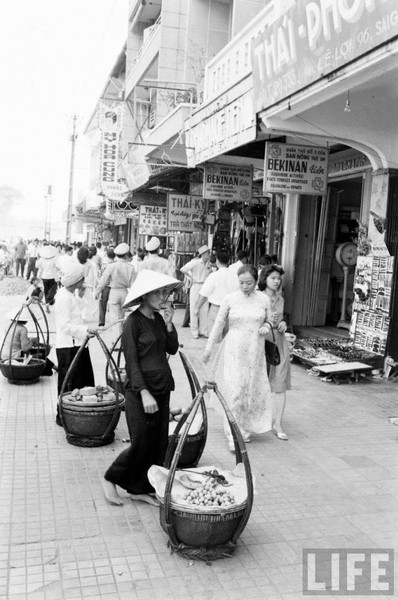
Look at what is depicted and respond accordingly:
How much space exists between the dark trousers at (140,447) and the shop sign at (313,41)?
390cm

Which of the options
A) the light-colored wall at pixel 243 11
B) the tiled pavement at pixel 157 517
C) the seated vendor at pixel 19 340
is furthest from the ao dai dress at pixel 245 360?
the light-colored wall at pixel 243 11

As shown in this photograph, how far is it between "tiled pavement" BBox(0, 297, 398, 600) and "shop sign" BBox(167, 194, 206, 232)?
30.0ft

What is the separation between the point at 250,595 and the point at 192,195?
43.1ft

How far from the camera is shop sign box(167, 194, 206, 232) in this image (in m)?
15.3

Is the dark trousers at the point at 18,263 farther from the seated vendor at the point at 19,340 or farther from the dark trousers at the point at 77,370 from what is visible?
the dark trousers at the point at 77,370

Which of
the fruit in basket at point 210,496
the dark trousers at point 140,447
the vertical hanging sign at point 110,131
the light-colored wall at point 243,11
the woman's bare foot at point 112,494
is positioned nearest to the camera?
the fruit in basket at point 210,496

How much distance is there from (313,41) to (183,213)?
9.11 meters

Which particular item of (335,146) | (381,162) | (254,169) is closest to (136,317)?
(381,162)

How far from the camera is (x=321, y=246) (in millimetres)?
11789

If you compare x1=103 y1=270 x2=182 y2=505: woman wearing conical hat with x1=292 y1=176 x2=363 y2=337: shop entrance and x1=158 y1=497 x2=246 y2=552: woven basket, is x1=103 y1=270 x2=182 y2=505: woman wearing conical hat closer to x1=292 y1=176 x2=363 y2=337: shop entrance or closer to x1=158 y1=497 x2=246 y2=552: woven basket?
x1=158 y1=497 x2=246 y2=552: woven basket

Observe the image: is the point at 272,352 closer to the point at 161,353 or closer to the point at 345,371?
the point at 161,353

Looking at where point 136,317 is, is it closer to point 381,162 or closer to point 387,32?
point 387,32

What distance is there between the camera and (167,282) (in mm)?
4043

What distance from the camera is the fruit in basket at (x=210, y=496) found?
362 cm
